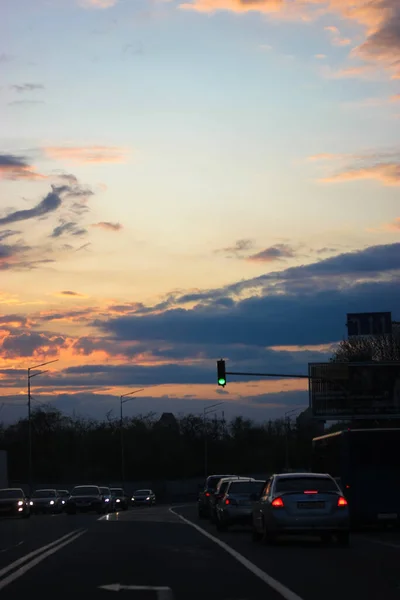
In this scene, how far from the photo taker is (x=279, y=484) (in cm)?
2308

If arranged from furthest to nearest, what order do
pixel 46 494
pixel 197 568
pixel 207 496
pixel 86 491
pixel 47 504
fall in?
pixel 46 494, pixel 47 504, pixel 86 491, pixel 207 496, pixel 197 568

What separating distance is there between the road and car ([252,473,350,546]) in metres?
0.37

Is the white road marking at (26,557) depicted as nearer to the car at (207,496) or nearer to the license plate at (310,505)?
the license plate at (310,505)

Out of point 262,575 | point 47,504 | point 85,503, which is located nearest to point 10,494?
point 85,503

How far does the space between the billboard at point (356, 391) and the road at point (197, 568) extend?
45.3 m

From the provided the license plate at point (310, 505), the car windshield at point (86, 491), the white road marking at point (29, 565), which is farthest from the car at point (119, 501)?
the license plate at point (310, 505)

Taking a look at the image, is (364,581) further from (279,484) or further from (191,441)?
(191,441)

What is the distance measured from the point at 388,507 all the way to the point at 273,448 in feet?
380

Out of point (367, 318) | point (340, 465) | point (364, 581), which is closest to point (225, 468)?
point (367, 318)

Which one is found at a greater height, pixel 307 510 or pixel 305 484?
pixel 305 484

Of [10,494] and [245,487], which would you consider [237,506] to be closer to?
[245,487]

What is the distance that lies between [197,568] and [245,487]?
13.8 meters

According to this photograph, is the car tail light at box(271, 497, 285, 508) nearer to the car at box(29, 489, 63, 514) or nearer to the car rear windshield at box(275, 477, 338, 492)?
the car rear windshield at box(275, 477, 338, 492)

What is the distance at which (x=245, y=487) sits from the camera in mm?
30891
